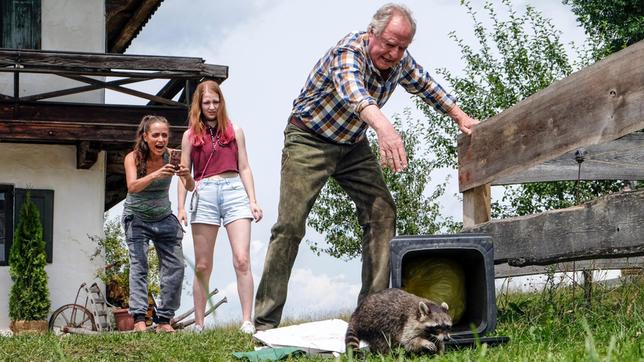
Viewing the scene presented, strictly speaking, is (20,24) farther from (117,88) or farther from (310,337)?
(310,337)

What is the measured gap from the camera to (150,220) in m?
9.73

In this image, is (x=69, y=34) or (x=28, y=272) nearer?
(x=28, y=272)

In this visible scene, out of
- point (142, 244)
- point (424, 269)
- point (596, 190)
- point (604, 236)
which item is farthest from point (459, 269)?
point (596, 190)

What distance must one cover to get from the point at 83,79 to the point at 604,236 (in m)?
12.0

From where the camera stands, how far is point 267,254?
6.91m

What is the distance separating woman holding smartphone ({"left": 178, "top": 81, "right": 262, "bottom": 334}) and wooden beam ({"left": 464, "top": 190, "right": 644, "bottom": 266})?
2499mm

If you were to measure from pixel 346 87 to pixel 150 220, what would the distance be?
4003 mm

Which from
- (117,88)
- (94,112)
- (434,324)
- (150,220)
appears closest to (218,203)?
(150,220)

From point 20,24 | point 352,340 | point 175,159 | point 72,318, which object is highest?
point 20,24

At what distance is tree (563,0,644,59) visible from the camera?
22.9m

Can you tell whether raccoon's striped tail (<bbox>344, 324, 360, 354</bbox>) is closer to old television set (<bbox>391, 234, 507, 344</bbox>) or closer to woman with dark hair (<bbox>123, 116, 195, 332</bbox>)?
old television set (<bbox>391, 234, 507, 344</bbox>)

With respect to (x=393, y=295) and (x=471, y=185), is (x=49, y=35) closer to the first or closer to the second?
(x=471, y=185)

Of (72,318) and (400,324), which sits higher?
(400,324)

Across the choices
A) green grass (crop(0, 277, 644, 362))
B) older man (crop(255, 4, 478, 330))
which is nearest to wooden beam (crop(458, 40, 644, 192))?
older man (crop(255, 4, 478, 330))
